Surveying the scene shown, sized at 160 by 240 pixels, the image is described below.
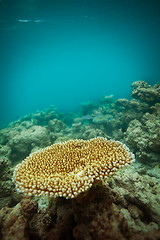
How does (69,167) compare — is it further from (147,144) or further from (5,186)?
(147,144)

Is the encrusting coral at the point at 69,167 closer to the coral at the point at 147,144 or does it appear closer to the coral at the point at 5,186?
the coral at the point at 5,186

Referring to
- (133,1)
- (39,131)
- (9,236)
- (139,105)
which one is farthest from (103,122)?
(133,1)

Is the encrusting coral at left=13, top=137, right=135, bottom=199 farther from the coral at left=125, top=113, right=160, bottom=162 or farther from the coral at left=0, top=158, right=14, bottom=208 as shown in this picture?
the coral at left=125, top=113, right=160, bottom=162

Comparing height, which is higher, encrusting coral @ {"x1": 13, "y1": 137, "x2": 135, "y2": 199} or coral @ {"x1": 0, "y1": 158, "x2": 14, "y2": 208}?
encrusting coral @ {"x1": 13, "y1": 137, "x2": 135, "y2": 199}

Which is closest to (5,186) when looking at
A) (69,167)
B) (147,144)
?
(69,167)

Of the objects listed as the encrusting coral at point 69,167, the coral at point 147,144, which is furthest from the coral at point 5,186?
the coral at point 147,144

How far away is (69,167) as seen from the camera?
9.14 ft

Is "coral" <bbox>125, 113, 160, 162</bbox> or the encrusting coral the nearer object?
the encrusting coral

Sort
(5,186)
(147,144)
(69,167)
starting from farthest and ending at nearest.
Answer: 1. (147,144)
2. (5,186)
3. (69,167)

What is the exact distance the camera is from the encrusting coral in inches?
84.7

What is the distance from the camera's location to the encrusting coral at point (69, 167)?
7.06 ft

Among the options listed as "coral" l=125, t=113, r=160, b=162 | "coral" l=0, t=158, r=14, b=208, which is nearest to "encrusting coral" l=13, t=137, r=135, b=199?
"coral" l=0, t=158, r=14, b=208

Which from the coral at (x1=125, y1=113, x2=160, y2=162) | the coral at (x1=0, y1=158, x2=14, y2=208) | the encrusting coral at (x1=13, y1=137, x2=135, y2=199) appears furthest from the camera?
the coral at (x1=125, y1=113, x2=160, y2=162)

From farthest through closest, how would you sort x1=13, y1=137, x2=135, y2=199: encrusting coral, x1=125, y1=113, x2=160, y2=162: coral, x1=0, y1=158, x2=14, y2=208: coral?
x1=125, y1=113, x2=160, y2=162: coral < x1=0, y1=158, x2=14, y2=208: coral < x1=13, y1=137, x2=135, y2=199: encrusting coral
